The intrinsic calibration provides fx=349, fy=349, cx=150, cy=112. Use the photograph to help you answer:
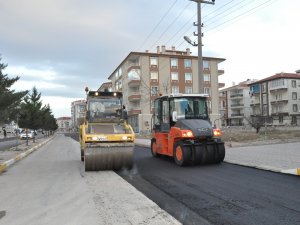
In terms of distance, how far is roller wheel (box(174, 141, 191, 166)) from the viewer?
519 inches

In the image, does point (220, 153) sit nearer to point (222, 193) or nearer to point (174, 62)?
point (222, 193)

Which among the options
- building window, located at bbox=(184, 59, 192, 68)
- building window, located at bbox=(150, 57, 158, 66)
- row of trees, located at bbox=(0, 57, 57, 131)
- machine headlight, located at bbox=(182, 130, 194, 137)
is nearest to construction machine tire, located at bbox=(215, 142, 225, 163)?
machine headlight, located at bbox=(182, 130, 194, 137)

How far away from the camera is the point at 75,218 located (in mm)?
6375

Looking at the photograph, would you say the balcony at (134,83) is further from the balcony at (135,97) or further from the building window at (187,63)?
the building window at (187,63)

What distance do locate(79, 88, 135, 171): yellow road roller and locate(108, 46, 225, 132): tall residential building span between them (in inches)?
2138

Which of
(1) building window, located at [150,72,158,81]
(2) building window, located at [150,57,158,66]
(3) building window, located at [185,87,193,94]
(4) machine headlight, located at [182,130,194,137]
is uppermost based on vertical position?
(2) building window, located at [150,57,158,66]

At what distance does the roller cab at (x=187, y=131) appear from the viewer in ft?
43.9

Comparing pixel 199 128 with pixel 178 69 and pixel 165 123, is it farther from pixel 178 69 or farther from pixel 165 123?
pixel 178 69

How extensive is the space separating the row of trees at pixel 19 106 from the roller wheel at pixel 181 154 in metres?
8.01

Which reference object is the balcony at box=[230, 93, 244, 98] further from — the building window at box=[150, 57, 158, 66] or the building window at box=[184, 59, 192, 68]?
the building window at box=[150, 57, 158, 66]

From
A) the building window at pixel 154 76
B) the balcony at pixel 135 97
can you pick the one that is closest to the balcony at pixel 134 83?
the balcony at pixel 135 97

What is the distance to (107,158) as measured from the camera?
40.8ft

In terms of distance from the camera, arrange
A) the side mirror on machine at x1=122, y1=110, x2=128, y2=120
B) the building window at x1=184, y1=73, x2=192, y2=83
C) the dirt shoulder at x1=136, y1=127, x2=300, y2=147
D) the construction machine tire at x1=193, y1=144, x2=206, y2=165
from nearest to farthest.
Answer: the construction machine tire at x1=193, y1=144, x2=206, y2=165
the side mirror on machine at x1=122, y1=110, x2=128, y2=120
the dirt shoulder at x1=136, y1=127, x2=300, y2=147
the building window at x1=184, y1=73, x2=192, y2=83

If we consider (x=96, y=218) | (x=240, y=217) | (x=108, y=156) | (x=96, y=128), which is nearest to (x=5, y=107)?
(x=96, y=128)
